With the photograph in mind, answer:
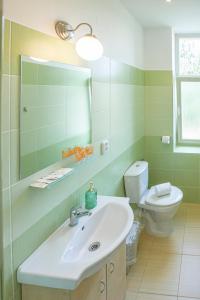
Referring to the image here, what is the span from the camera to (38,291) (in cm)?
164

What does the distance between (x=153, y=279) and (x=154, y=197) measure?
1.04m

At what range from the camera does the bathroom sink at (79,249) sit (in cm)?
158

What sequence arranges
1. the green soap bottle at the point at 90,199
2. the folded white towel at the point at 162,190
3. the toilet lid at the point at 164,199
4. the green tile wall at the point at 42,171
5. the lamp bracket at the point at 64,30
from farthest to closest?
the folded white towel at the point at 162,190
the toilet lid at the point at 164,199
the green soap bottle at the point at 90,199
the lamp bracket at the point at 64,30
the green tile wall at the point at 42,171

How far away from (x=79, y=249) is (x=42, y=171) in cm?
53

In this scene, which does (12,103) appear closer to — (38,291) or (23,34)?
(23,34)

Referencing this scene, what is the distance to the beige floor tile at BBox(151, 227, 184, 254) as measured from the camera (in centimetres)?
353

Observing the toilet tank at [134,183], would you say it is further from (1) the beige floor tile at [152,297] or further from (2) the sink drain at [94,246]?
(2) the sink drain at [94,246]

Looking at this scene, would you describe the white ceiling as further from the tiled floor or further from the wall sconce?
the tiled floor

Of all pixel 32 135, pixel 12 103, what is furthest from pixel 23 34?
pixel 32 135

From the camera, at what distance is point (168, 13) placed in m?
3.86

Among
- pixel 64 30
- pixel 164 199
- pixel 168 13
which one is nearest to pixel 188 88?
pixel 168 13

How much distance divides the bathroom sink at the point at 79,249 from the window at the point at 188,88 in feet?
9.08

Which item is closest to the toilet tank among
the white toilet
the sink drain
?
the white toilet

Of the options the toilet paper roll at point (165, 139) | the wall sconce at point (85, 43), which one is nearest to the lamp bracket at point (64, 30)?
the wall sconce at point (85, 43)
